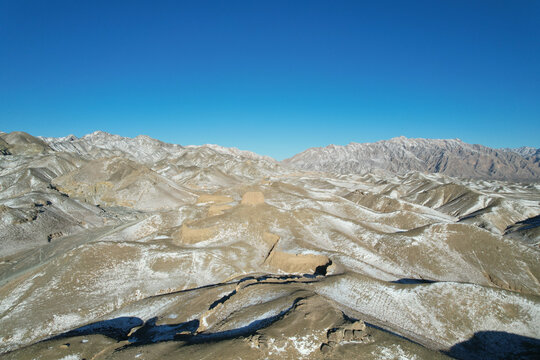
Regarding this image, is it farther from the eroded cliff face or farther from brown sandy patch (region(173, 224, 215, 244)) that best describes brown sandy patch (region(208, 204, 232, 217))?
brown sandy patch (region(173, 224, 215, 244))

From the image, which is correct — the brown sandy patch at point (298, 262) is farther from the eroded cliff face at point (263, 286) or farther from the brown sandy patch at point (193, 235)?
the brown sandy patch at point (193, 235)

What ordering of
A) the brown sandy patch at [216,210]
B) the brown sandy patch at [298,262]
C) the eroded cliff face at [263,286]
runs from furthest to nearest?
1. the brown sandy patch at [216,210]
2. the brown sandy patch at [298,262]
3. the eroded cliff face at [263,286]

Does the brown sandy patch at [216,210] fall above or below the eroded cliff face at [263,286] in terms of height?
above

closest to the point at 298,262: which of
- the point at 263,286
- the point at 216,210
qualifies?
the point at 263,286

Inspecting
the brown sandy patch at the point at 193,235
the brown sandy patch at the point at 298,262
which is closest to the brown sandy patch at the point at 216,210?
the brown sandy patch at the point at 193,235

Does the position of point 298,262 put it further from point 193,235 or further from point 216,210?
point 216,210

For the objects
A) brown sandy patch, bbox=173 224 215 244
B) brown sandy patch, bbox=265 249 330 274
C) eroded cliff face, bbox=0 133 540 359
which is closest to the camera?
eroded cliff face, bbox=0 133 540 359

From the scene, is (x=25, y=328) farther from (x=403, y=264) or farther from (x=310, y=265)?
(x=403, y=264)


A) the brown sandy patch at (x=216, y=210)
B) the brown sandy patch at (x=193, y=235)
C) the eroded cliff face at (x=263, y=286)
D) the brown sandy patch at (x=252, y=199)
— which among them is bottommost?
the eroded cliff face at (x=263, y=286)

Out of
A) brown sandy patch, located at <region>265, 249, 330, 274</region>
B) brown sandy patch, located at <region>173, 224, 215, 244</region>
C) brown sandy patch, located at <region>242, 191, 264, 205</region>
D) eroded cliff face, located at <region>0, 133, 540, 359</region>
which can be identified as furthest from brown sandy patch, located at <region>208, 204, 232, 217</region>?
brown sandy patch, located at <region>265, 249, 330, 274</region>
